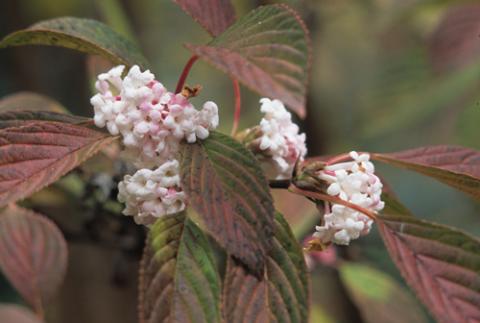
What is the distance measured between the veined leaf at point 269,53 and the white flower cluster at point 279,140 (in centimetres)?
10

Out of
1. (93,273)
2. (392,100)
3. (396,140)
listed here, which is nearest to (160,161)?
(93,273)

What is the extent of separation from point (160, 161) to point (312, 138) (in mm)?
1086

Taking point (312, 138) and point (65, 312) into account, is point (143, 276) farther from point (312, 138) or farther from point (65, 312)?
point (312, 138)

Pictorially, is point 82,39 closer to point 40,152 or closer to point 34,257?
point 40,152

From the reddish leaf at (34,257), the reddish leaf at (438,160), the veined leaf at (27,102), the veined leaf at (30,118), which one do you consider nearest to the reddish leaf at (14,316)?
the reddish leaf at (34,257)

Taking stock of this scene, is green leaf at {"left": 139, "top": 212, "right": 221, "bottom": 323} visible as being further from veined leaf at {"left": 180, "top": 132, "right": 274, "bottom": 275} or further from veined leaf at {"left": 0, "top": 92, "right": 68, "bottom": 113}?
veined leaf at {"left": 0, "top": 92, "right": 68, "bottom": 113}

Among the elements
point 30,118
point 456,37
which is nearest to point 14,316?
point 30,118

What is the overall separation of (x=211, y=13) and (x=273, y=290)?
0.23 metres

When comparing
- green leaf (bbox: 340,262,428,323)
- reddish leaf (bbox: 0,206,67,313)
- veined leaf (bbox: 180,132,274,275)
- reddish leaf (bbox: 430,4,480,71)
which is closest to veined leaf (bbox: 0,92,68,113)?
reddish leaf (bbox: 0,206,67,313)

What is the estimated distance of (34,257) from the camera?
74cm

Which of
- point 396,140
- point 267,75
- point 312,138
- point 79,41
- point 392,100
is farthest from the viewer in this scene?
point 396,140

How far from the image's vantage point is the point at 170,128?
455mm

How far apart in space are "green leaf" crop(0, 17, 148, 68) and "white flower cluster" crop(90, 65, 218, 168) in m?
0.07

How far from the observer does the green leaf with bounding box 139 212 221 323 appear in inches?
18.0
